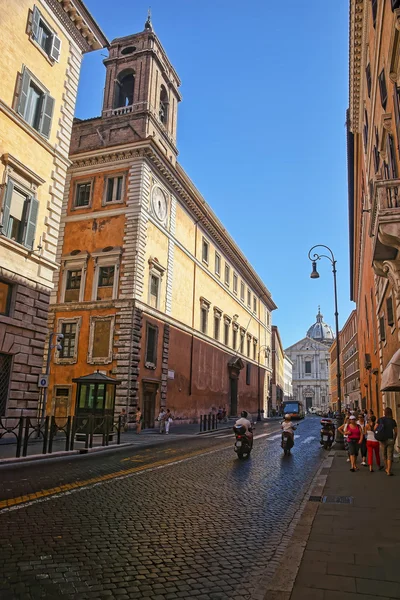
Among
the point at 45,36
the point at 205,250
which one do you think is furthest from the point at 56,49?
the point at 205,250

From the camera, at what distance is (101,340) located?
83.4ft

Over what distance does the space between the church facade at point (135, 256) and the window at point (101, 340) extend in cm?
6

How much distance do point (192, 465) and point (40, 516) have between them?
634cm

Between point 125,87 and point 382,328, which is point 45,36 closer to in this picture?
point 125,87

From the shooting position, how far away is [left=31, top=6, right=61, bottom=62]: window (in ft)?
57.5

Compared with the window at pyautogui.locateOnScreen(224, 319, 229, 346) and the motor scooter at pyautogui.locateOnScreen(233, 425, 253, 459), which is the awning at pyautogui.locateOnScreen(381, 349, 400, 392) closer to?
the motor scooter at pyautogui.locateOnScreen(233, 425, 253, 459)

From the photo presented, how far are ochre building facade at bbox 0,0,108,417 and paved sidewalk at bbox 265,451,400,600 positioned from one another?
1193cm

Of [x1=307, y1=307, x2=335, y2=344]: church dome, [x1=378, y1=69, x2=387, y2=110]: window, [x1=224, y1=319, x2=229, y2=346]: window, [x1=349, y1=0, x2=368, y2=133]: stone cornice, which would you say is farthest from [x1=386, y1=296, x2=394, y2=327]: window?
[x1=307, y1=307, x2=335, y2=344]: church dome

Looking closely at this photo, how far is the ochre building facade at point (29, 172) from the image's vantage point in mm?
15906

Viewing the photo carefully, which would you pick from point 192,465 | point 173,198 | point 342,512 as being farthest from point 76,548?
point 173,198

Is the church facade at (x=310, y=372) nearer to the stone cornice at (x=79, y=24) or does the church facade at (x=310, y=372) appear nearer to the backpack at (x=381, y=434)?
the stone cornice at (x=79, y=24)

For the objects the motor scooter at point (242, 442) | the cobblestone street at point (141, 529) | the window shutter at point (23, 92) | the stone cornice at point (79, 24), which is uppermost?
the stone cornice at point (79, 24)

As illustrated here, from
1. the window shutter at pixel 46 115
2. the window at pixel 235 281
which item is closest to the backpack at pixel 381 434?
the window shutter at pixel 46 115

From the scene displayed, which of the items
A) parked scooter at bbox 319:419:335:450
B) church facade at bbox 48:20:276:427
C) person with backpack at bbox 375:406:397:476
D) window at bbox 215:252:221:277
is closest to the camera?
person with backpack at bbox 375:406:397:476
